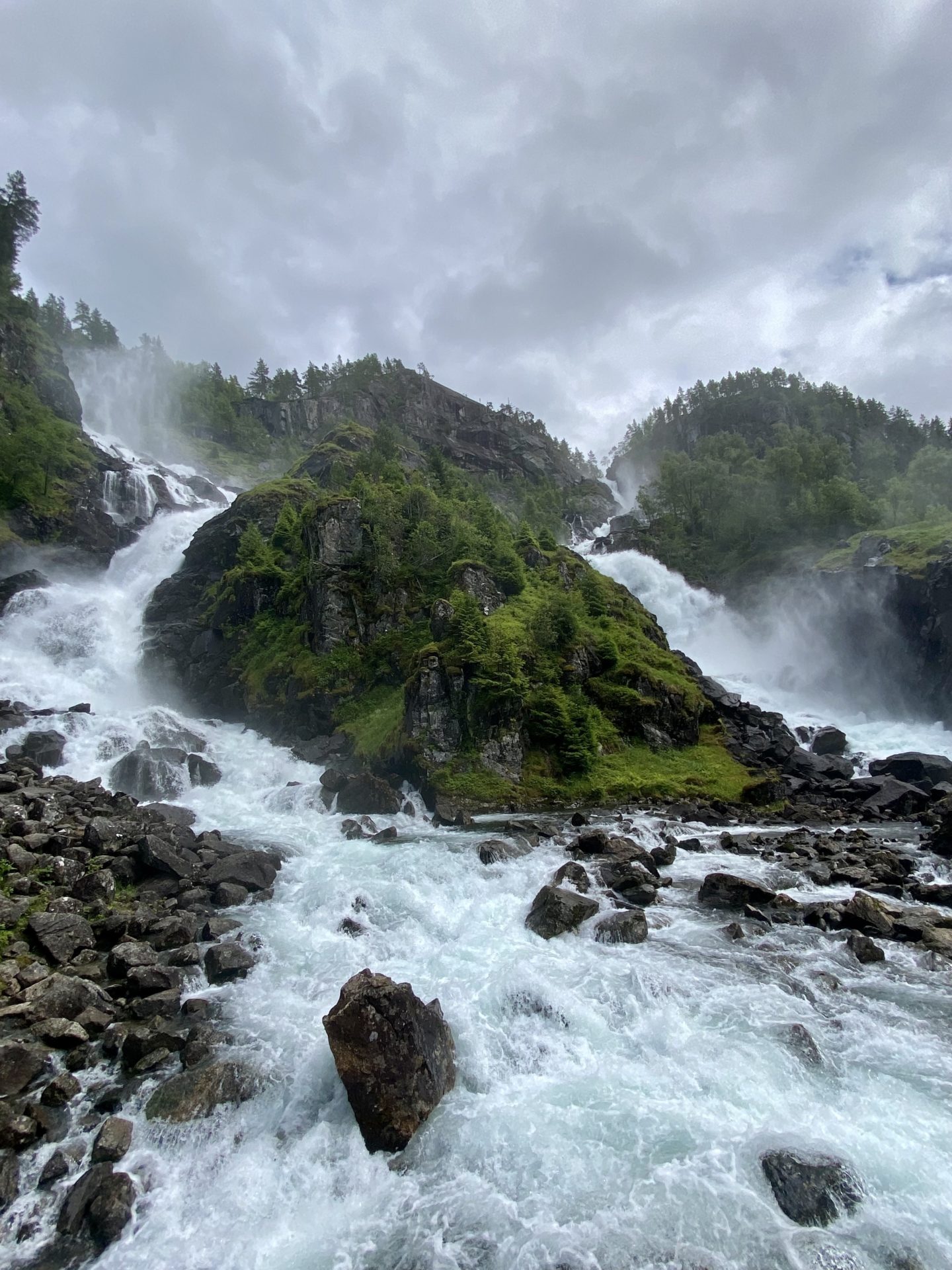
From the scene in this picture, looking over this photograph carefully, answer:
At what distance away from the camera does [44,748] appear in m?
27.9

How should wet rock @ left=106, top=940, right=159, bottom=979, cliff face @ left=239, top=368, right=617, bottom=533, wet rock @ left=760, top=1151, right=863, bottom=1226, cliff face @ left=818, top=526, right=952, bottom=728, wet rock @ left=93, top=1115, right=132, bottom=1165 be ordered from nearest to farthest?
1. wet rock @ left=760, top=1151, right=863, bottom=1226
2. wet rock @ left=93, top=1115, right=132, bottom=1165
3. wet rock @ left=106, top=940, right=159, bottom=979
4. cliff face @ left=818, top=526, right=952, bottom=728
5. cliff face @ left=239, top=368, right=617, bottom=533

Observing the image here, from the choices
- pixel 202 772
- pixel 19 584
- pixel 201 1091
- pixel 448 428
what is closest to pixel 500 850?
pixel 201 1091

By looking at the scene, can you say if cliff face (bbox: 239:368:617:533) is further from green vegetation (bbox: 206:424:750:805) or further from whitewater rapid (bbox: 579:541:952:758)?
green vegetation (bbox: 206:424:750:805)

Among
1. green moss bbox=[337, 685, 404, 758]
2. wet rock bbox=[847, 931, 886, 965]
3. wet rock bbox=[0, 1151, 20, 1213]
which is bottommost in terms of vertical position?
wet rock bbox=[0, 1151, 20, 1213]

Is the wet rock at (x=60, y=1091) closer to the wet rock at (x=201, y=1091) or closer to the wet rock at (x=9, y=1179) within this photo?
the wet rock at (x=9, y=1179)

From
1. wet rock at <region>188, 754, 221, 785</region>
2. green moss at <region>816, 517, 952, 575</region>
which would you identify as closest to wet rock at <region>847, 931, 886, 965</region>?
wet rock at <region>188, 754, 221, 785</region>

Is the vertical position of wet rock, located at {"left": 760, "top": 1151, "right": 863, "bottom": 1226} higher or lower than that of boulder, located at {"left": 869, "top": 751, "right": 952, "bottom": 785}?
lower

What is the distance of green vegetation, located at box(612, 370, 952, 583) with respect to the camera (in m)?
69.1

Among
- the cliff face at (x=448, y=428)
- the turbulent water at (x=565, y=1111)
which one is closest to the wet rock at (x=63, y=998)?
the turbulent water at (x=565, y=1111)

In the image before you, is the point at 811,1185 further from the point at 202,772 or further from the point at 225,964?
the point at 202,772

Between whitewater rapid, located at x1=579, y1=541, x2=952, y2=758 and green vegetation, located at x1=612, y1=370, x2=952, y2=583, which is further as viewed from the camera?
green vegetation, located at x1=612, y1=370, x2=952, y2=583

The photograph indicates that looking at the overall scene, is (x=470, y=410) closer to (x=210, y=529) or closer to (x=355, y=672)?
(x=210, y=529)

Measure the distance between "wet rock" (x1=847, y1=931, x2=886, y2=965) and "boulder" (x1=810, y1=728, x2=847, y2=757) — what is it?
3032 centimetres

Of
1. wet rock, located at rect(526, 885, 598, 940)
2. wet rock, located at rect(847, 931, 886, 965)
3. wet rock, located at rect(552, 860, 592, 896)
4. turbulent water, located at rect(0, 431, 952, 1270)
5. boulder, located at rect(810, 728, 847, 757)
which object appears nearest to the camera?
turbulent water, located at rect(0, 431, 952, 1270)
